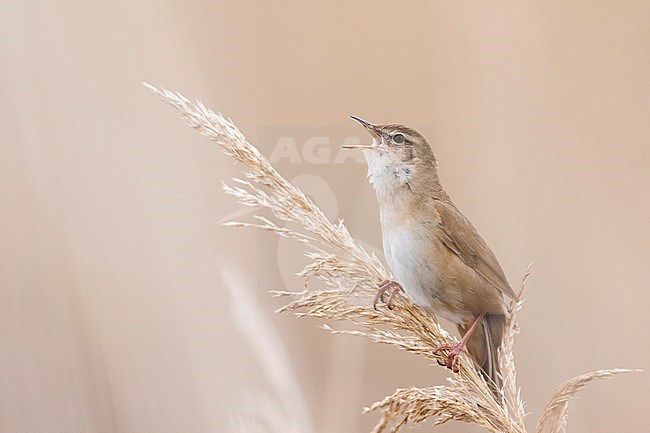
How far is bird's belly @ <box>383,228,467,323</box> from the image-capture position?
2.63 ft

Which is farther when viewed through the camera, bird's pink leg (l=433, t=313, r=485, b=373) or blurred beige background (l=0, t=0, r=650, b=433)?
blurred beige background (l=0, t=0, r=650, b=433)

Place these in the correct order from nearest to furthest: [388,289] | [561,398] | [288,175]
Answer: [561,398], [388,289], [288,175]

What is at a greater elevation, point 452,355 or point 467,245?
point 467,245

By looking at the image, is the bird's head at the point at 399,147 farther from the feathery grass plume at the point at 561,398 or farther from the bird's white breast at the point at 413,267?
the feathery grass plume at the point at 561,398

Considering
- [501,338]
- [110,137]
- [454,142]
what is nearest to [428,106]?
[454,142]

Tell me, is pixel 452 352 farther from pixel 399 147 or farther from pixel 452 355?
pixel 399 147

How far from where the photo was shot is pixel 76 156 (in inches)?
43.4

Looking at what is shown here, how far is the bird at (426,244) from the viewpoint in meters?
0.80

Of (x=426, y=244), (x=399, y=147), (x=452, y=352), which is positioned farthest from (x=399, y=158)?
(x=452, y=352)

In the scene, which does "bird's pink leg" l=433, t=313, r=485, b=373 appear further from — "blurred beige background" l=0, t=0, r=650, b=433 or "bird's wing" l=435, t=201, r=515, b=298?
"blurred beige background" l=0, t=0, r=650, b=433

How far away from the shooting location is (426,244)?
804 millimetres

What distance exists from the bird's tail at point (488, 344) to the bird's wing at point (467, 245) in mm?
46

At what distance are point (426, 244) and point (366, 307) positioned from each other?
4.6 inches

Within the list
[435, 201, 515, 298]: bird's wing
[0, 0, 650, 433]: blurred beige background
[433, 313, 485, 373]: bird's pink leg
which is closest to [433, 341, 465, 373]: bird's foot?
[433, 313, 485, 373]: bird's pink leg
